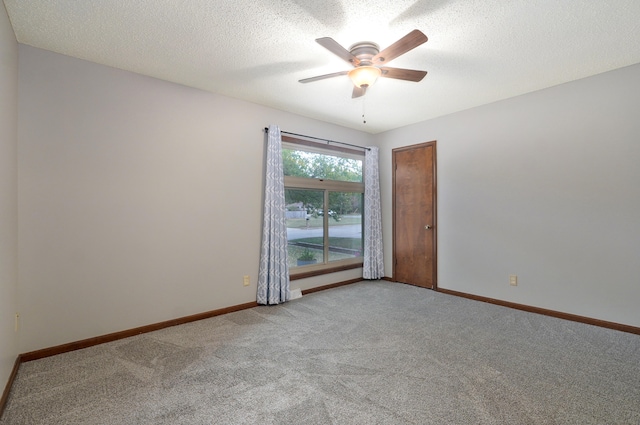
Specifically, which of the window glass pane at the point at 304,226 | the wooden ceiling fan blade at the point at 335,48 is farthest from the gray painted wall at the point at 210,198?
the wooden ceiling fan blade at the point at 335,48

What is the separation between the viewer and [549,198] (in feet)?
10.8

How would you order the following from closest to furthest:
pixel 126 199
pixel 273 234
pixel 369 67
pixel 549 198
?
pixel 369 67 < pixel 126 199 < pixel 549 198 < pixel 273 234

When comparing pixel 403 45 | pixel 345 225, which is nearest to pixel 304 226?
pixel 345 225

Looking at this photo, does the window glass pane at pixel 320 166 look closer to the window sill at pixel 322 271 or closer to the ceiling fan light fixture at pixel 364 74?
the window sill at pixel 322 271

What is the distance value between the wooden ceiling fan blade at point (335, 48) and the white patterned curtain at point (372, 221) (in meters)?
2.67

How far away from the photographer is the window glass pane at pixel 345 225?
461 centimetres

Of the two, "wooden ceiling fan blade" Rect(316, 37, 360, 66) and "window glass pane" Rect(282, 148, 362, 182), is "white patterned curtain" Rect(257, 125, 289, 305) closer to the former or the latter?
"window glass pane" Rect(282, 148, 362, 182)

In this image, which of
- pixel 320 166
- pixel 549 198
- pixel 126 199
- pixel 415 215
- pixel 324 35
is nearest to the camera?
pixel 324 35

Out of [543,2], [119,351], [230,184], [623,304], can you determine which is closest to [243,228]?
[230,184]

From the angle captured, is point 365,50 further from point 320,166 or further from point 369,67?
point 320,166

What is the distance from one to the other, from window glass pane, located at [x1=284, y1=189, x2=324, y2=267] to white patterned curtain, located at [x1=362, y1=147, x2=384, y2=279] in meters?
0.83

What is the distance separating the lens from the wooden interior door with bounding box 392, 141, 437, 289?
14.3 feet

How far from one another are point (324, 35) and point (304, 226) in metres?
2.56

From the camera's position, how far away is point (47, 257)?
7.88 feet
